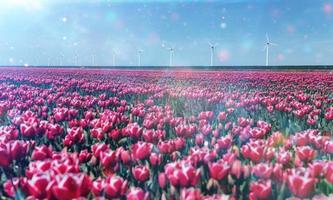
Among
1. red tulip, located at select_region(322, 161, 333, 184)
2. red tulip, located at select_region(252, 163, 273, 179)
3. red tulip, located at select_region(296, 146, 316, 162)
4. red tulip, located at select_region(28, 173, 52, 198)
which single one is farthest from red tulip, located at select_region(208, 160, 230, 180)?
red tulip, located at select_region(28, 173, 52, 198)

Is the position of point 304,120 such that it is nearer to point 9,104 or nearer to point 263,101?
point 263,101

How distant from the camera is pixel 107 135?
6793 millimetres

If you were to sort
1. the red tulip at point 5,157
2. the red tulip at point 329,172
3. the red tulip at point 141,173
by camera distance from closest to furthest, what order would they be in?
the red tulip at point 329,172 → the red tulip at point 141,173 → the red tulip at point 5,157

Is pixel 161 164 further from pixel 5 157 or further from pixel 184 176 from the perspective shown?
pixel 5 157

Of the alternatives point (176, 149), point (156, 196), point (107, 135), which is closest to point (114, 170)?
point (156, 196)

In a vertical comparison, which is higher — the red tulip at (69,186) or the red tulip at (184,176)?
the red tulip at (69,186)

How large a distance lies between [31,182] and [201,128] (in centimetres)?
398

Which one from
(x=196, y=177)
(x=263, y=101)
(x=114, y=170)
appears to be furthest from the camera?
(x=263, y=101)

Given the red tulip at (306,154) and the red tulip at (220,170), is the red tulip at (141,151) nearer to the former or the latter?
the red tulip at (220,170)

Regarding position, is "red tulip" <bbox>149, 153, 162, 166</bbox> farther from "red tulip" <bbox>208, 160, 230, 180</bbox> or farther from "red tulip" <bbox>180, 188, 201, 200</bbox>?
"red tulip" <bbox>180, 188, 201, 200</bbox>

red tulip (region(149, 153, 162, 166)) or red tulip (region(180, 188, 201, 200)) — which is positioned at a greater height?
red tulip (region(180, 188, 201, 200))

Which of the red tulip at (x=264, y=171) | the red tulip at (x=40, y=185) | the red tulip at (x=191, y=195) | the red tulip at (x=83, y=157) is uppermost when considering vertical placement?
the red tulip at (x=40, y=185)

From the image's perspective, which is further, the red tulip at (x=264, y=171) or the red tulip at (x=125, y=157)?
the red tulip at (x=125, y=157)

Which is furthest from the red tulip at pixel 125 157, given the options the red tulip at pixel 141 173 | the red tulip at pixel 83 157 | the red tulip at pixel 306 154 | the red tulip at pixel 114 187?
the red tulip at pixel 306 154
